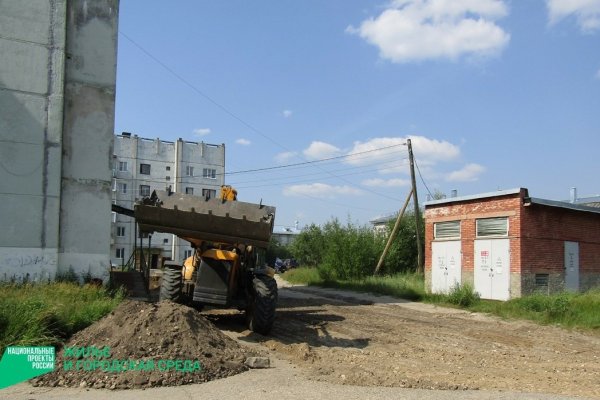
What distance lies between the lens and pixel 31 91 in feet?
52.5

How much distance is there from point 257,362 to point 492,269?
13.1 meters

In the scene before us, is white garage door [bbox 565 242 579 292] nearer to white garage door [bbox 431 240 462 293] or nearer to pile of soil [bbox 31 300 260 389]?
white garage door [bbox 431 240 462 293]

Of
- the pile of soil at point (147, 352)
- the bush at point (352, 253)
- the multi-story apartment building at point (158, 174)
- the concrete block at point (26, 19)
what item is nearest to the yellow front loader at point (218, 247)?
the pile of soil at point (147, 352)

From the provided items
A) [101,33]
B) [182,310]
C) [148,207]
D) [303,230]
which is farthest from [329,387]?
[303,230]

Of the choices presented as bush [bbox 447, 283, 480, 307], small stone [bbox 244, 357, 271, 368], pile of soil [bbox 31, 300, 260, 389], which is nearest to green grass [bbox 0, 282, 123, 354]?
pile of soil [bbox 31, 300, 260, 389]

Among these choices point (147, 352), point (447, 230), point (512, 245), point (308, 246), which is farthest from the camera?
point (308, 246)

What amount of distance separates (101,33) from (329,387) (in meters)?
15.1

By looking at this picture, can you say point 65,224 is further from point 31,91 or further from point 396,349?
point 396,349

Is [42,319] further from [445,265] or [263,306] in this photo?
[445,265]

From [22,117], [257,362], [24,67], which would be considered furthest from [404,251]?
[257,362]

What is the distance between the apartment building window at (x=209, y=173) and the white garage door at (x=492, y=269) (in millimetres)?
51061

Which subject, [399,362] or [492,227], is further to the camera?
[492,227]

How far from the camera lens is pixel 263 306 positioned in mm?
11594

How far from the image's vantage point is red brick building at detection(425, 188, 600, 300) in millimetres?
18344
